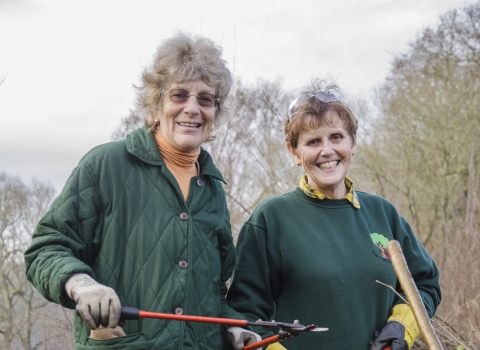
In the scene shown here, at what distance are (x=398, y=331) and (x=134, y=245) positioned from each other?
128cm

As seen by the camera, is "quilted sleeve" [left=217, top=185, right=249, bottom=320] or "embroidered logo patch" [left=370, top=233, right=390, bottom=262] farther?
"embroidered logo patch" [left=370, top=233, right=390, bottom=262]

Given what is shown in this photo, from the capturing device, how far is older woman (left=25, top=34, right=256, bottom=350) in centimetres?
230

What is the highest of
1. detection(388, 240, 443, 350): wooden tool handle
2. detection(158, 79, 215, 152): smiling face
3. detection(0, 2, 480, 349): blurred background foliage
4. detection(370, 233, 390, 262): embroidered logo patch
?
detection(0, 2, 480, 349): blurred background foliage

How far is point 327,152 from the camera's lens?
9.57 feet

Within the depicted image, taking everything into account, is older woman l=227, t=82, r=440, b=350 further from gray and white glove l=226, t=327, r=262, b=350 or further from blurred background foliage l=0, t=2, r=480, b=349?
blurred background foliage l=0, t=2, r=480, b=349

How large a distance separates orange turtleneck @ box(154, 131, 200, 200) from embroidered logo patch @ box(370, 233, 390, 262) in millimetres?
953

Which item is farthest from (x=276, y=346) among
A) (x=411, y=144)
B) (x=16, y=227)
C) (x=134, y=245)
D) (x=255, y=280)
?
(x=411, y=144)

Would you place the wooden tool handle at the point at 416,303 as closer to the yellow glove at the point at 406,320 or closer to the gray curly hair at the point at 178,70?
the yellow glove at the point at 406,320

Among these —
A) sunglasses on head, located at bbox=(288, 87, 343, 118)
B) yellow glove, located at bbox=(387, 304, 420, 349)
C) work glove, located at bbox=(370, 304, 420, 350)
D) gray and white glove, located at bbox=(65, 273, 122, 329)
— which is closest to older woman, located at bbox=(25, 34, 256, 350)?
gray and white glove, located at bbox=(65, 273, 122, 329)

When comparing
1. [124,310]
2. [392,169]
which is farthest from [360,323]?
[392,169]

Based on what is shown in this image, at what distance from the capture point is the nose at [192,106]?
275 centimetres

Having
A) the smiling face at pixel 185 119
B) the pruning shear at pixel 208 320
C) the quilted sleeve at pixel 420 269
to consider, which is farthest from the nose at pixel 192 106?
the quilted sleeve at pixel 420 269

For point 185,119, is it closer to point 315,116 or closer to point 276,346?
point 315,116

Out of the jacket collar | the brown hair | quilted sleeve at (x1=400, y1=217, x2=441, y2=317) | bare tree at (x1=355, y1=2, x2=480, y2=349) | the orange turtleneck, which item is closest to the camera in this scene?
the jacket collar
